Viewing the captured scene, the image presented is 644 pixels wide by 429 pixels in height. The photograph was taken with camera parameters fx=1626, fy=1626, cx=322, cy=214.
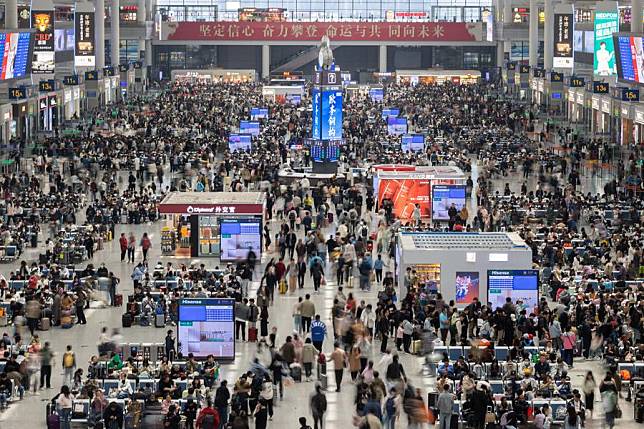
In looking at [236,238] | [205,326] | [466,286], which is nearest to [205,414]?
[205,326]

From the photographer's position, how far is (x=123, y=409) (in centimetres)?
2573

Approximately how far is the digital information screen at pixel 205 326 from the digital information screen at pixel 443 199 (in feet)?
64.7

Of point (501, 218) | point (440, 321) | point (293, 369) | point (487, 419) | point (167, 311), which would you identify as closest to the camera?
point (487, 419)

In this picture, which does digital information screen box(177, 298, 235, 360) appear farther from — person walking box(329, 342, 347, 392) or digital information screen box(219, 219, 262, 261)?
digital information screen box(219, 219, 262, 261)

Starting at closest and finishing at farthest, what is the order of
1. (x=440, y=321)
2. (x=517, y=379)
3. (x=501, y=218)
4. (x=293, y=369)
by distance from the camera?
(x=517, y=379) < (x=293, y=369) < (x=440, y=321) < (x=501, y=218)

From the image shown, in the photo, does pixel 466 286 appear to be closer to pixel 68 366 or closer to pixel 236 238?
pixel 236 238

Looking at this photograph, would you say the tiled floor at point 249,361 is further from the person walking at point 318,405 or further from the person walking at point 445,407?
the person walking at point 445,407

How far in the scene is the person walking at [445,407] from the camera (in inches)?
1000

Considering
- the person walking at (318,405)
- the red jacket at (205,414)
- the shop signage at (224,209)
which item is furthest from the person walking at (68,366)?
the shop signage at (224,209)

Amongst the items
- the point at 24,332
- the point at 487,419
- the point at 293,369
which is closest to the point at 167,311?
the point at 24,332

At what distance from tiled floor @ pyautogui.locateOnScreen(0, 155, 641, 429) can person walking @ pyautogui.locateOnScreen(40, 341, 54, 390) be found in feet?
0.68

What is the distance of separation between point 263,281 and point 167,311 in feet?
13.9

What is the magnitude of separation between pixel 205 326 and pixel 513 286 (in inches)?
284

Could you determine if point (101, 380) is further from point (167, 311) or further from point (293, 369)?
point (167, 311)
